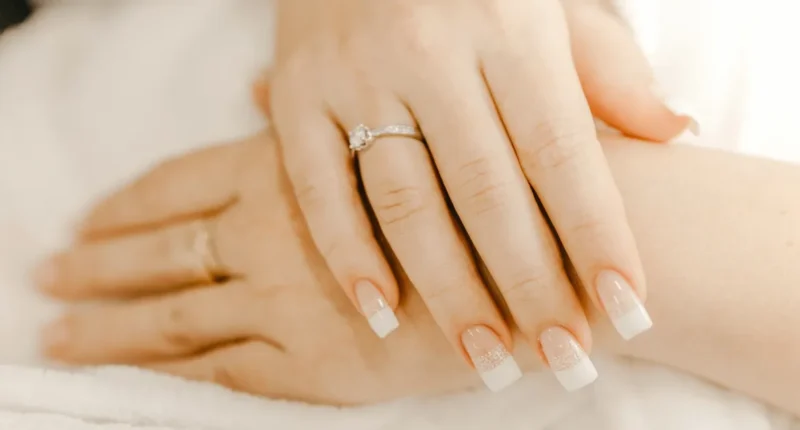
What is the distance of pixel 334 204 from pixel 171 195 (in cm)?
18

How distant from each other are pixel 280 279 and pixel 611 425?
280 mm

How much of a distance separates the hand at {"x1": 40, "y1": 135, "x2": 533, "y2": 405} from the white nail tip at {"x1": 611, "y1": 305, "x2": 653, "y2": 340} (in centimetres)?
9

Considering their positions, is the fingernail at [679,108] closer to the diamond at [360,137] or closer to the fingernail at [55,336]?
the diamond at [360,137]

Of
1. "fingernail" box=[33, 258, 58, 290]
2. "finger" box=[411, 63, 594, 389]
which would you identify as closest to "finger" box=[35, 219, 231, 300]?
"fingernail" box=[33, 258, 58, 290]

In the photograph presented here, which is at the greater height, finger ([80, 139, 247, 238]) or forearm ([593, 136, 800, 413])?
finger ([80, 139, 247, 238])

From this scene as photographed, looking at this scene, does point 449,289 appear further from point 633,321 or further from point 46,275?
point 46,275

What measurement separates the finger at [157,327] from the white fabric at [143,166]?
32 millimetres

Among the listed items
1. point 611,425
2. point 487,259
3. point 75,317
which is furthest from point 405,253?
point 75,317

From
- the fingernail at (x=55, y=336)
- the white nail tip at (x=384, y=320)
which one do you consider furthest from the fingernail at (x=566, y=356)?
the fingernail at (x=55, y=336)

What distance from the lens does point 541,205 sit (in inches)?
20.6

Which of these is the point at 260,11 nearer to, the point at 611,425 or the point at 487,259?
the point at 487,259

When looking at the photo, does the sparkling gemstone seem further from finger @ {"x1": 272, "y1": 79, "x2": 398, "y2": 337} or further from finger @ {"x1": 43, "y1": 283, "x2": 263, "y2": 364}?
finger @ {"x1": 43, "y1": 283, "x2": 263, "y2": 364}

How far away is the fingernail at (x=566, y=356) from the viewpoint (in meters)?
0.48

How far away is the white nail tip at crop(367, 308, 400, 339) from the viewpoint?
54cm
